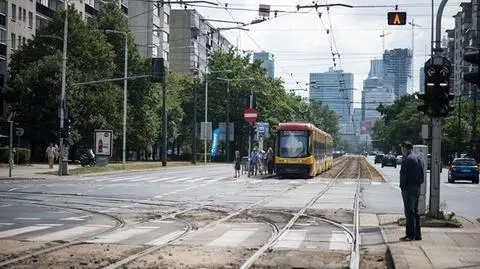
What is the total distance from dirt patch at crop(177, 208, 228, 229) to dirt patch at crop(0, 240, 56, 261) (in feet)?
14.3

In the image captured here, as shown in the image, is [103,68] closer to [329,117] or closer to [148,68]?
[148,68]

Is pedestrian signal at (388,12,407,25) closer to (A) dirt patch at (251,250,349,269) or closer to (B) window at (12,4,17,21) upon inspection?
(A) dirt patch at (251,250,349,269)

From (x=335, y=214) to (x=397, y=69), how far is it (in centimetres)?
8706

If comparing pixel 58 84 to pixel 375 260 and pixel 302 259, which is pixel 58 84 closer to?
pixel 302 259

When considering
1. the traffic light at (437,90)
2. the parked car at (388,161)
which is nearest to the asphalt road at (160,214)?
the traffic light at (437,90)

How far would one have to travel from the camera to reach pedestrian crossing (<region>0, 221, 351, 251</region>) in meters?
13.4

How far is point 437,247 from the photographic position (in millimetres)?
12469

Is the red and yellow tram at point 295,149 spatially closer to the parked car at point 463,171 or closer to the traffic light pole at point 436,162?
the parked car at point 463,171

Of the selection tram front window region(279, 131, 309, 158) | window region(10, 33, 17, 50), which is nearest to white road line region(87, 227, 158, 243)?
tram front window region(279, 131, 309, 158)

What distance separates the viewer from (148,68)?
8106 centimetres

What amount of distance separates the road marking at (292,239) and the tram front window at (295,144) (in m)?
28.7

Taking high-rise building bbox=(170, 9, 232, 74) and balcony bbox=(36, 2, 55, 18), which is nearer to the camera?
balcony bbox=(36, 2, 55, 18)

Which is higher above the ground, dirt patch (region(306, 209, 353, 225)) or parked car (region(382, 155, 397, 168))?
parked car (region(382, 155, 397, 168))

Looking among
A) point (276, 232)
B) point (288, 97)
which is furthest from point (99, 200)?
point (288, 97)
